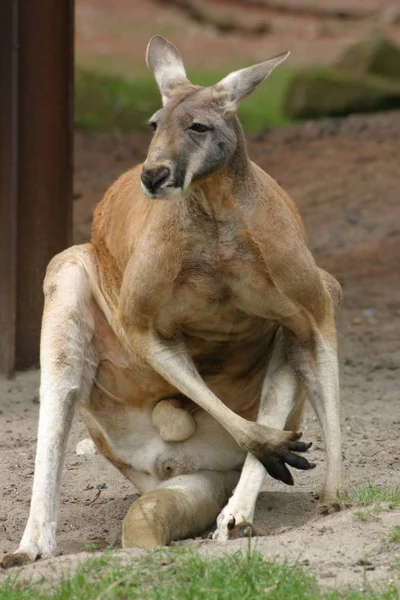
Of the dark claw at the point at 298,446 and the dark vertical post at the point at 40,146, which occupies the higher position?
the dark vertical post at the point at 40,146

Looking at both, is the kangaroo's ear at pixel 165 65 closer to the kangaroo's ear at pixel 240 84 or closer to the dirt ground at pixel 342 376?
the kangaroo's ear at pixel 240 84

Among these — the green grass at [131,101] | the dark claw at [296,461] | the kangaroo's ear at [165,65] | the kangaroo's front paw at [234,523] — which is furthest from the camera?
the green grass at [131,101]

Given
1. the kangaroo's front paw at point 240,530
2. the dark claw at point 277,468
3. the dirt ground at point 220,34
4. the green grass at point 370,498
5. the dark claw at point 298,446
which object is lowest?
the kangaroo's front paw at point 240,530

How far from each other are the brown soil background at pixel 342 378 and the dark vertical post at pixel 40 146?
1.81 feet

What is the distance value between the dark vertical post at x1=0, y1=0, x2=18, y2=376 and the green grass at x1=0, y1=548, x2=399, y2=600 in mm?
3809

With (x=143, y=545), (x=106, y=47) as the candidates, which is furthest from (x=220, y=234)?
(x=106, y=47)

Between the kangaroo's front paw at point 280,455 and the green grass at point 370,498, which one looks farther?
the kangaroo's front paw at point 280,455

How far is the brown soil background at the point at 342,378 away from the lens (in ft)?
13.2

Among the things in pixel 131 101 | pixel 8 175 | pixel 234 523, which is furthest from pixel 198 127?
pixel 131 101

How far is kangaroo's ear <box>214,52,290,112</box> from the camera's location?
4.47m

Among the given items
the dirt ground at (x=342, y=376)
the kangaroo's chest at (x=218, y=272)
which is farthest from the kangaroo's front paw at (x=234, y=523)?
the kangaroo's chest at (x=218, y=272)

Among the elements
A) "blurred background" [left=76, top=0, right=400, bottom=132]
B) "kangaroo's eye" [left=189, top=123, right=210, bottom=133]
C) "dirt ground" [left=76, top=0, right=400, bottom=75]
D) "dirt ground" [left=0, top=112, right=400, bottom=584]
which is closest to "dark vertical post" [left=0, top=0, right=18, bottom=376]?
"dirt ground" [left=0, top=112, right=400, bottom=584]

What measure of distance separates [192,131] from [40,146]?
3.35 m

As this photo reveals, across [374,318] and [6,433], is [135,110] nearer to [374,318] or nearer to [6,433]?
[374,318]
